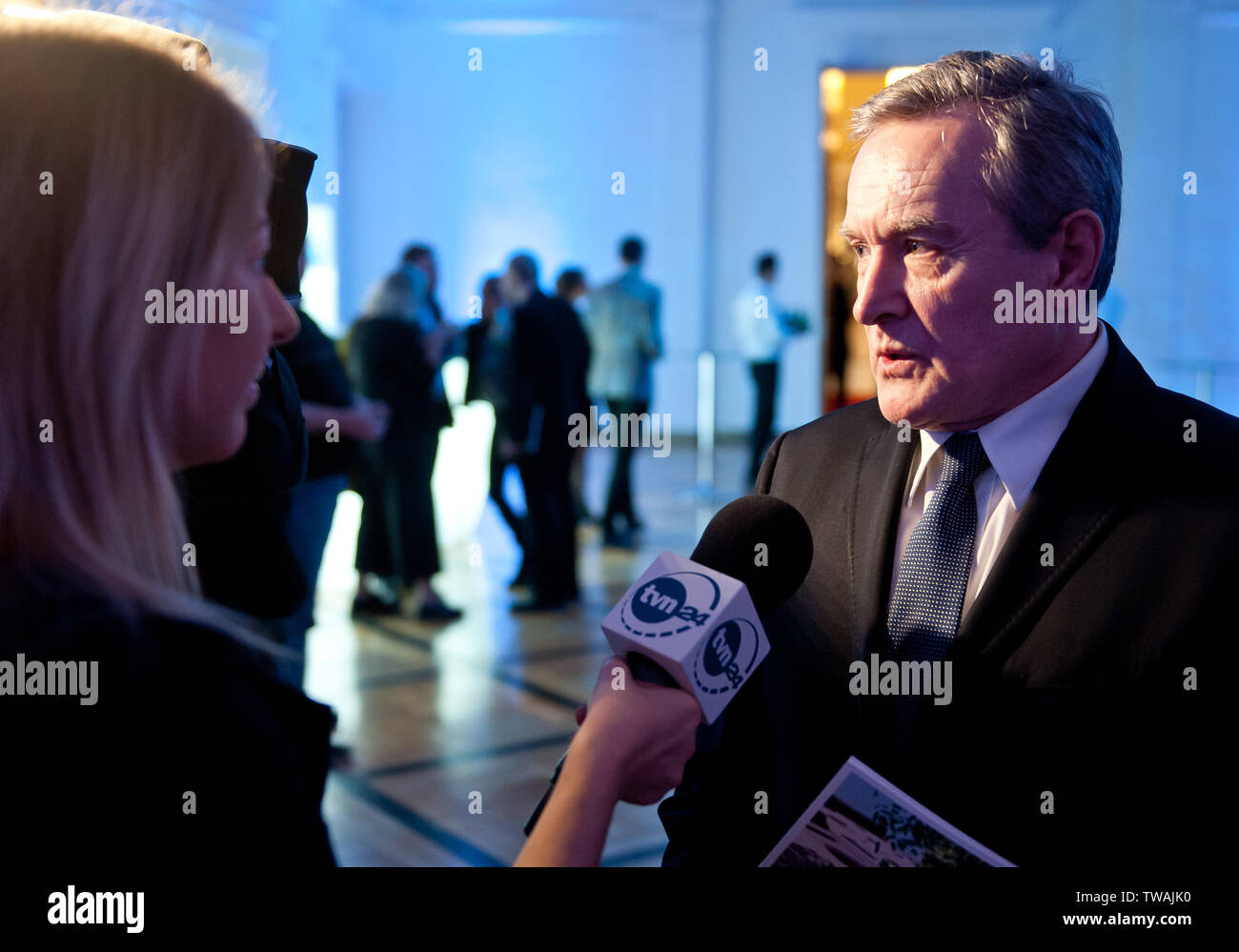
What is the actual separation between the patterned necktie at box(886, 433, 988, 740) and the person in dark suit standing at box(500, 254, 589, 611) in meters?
4.16

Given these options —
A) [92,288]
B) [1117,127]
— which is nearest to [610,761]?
[92,288]

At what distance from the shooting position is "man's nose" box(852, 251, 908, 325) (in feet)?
4.21

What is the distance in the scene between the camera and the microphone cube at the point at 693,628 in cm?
88

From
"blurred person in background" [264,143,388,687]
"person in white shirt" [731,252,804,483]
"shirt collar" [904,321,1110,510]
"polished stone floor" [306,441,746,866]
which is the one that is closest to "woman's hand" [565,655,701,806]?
"shirt collar" [904,321,1110,510]

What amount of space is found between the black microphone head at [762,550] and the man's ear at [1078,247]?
0.46 meters

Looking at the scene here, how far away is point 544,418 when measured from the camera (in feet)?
17.8

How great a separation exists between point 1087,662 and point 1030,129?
60cm

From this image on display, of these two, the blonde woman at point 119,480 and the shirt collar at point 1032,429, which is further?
the shirt collar at point 1032,429

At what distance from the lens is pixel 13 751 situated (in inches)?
27.6
